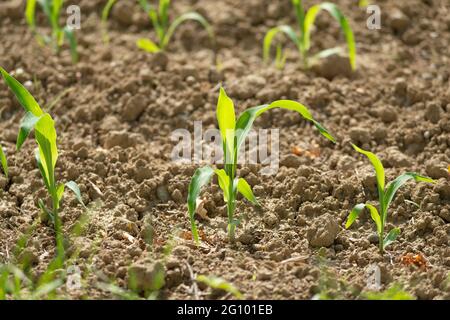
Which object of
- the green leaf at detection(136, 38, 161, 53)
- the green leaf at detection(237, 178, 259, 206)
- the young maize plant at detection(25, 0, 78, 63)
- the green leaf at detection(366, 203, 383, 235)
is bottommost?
the green leaf at detection(366, 203, 383, 235)

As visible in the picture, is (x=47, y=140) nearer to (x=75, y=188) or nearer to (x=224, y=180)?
(x=75, y=188)

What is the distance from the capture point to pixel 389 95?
3.70 m

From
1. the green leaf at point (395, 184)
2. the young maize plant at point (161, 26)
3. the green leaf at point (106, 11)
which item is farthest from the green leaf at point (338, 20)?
the green leaf at point (395, 184)

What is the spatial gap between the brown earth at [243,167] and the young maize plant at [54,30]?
6cm

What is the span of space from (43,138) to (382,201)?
1.22 metres

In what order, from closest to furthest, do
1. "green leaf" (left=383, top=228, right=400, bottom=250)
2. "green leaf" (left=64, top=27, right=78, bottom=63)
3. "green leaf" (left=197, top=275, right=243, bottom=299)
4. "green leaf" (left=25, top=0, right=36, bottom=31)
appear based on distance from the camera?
"green leaf" (left=197, top=275, right=243, bottom=299), "green leaf" (left=383, top=228, right=400, bottom=250), "green leaf" (left=64, top=27, right=78, bottom=63), "green leaf" (left=25, top=0, right=36, bottom=31)

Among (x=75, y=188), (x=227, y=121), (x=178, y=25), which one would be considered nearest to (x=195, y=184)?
(x=227, y=121)

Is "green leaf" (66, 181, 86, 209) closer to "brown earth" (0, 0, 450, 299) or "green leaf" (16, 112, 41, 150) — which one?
"brown earth" (0, 0, 450, 299)

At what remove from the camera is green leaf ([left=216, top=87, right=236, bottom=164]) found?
2777mm

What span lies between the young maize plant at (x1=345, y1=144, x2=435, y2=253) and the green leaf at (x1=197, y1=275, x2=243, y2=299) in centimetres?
53

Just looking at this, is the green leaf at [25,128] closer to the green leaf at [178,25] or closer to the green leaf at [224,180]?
the green leaf at [224,180]

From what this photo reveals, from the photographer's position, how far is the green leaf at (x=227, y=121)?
278 centimetres

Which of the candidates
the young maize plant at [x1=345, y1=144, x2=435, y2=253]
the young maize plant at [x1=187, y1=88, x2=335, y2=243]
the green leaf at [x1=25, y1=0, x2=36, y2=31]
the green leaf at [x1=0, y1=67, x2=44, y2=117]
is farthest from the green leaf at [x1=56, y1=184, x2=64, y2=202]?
the green leaf at [x1=25, y1=0, x2=36, y2=31]
